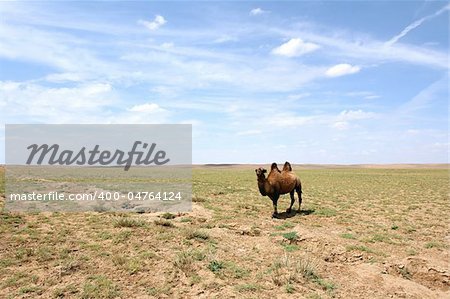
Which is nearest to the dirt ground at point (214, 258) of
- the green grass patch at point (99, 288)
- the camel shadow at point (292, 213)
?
the green grass patch at point (99, 288)

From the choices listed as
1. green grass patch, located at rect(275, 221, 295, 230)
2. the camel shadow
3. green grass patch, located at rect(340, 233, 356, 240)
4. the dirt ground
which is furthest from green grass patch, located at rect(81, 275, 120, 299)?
the camel shadow

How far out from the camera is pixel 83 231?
1219cm

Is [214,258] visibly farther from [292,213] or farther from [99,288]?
[292,213]

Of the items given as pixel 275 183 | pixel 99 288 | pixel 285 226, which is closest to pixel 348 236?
pixel 285 226

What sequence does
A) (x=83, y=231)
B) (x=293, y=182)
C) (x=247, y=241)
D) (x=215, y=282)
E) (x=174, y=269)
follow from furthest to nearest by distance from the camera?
1. (x=293, y=182)
2. (x=83, y=231)
3. (x=247, y=241)
4. (x=174, y=269)
5. (x=215, y=282)

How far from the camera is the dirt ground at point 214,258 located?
770 centimetres

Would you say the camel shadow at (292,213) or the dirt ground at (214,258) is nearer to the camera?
the dirt ground at (214,258)

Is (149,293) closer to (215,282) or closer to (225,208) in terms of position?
(215,282)

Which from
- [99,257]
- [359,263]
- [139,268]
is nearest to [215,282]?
[139,268]

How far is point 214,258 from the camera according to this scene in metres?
9.19

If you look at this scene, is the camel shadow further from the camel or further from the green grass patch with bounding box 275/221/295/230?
the green grass patch with bounding box 275/221/295/230

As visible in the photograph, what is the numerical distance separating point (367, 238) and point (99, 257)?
9.12 m

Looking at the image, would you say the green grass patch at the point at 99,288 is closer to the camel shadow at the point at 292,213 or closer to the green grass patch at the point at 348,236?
the green grass patch at the point at 348,236

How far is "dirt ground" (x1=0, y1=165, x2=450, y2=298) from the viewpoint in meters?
7.70
